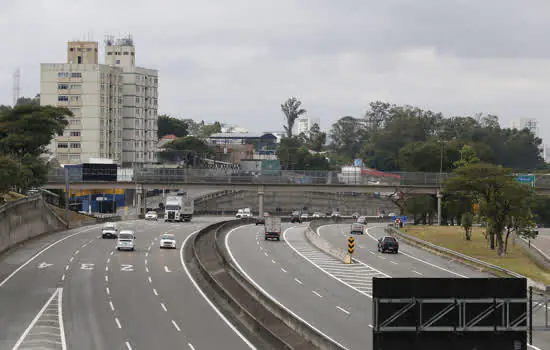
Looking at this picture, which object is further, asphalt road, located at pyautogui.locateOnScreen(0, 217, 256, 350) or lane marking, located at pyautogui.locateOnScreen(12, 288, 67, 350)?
asphalt road, located at pyautogui.locateOnScreen(0, 217, 256, 350)

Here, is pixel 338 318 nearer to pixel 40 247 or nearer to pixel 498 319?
pixel 498 319

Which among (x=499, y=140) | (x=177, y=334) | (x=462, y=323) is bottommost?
(x=177, y=334)

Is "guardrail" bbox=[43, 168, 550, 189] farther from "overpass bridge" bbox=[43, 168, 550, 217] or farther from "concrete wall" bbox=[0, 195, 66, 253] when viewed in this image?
"concrete wall" bbox=[0, 195, 66, 253]

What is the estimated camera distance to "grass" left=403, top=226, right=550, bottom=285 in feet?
228

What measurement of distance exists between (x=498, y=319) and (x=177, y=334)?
19.1 meters

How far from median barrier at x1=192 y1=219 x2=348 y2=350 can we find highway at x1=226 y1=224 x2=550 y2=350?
1.83 metres

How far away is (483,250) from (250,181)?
55390mm

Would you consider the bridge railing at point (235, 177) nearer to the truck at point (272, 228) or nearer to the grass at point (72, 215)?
the grass at point (72, 215)

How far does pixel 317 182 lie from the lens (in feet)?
457

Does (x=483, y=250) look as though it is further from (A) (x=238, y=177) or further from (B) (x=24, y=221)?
(A) (x=238, y=177)

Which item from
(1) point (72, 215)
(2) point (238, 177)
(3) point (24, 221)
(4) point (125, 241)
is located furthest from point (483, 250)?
(2) point (238, 177)

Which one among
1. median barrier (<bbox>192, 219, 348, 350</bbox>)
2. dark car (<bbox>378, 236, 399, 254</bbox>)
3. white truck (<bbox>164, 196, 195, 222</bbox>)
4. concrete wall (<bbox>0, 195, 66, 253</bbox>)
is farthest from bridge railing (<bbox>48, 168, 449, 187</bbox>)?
median barrier (<bbox>192, 219, 348, 350</bbox>)

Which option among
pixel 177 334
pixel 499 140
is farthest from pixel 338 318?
pixel 499 140

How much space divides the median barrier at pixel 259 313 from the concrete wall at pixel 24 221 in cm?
1679
